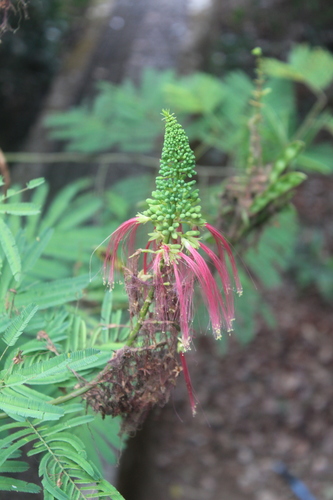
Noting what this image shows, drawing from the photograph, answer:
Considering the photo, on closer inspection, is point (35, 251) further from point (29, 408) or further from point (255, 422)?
point (255, 422)

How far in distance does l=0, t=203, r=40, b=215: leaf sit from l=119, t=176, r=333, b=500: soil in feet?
7.09

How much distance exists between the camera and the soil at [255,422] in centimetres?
329

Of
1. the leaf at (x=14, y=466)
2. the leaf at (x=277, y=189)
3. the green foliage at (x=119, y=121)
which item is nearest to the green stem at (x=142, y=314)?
Result: the leaf at (x=14, y=466)

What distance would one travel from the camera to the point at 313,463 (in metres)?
3.40

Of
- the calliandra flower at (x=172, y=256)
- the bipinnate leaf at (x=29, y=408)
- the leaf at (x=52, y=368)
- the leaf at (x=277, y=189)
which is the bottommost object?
the bipinnate leaf at (x=29, y=408)

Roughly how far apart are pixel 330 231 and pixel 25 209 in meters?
4.35

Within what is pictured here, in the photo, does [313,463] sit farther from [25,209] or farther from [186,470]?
[25,209]

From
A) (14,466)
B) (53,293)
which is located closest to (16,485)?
(14,466)

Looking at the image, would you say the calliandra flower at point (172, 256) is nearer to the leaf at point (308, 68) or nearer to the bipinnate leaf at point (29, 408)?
the bipinnate leaf at point (29, 408)

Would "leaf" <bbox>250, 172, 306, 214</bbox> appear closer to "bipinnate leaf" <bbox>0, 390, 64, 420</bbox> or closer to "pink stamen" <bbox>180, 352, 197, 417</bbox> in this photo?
"pink stamen" <bbox>180, 352, 197, 417</bbox>

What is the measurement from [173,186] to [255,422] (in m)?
3.44

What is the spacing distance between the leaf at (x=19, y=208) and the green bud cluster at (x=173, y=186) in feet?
1.02

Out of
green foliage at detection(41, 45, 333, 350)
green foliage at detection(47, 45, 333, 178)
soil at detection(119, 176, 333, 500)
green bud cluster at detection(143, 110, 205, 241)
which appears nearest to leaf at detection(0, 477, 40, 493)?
green bud cluster at detection(143, 110, 205, 241)

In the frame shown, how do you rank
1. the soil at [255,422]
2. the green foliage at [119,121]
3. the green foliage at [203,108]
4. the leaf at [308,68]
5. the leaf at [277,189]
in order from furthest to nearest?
1. the soil at [255,422]
2. the green foliage at [119,121]
3. the green foliage at [203,108]
4. the leaf at [308,68]
5. the leaf at [277,189]
